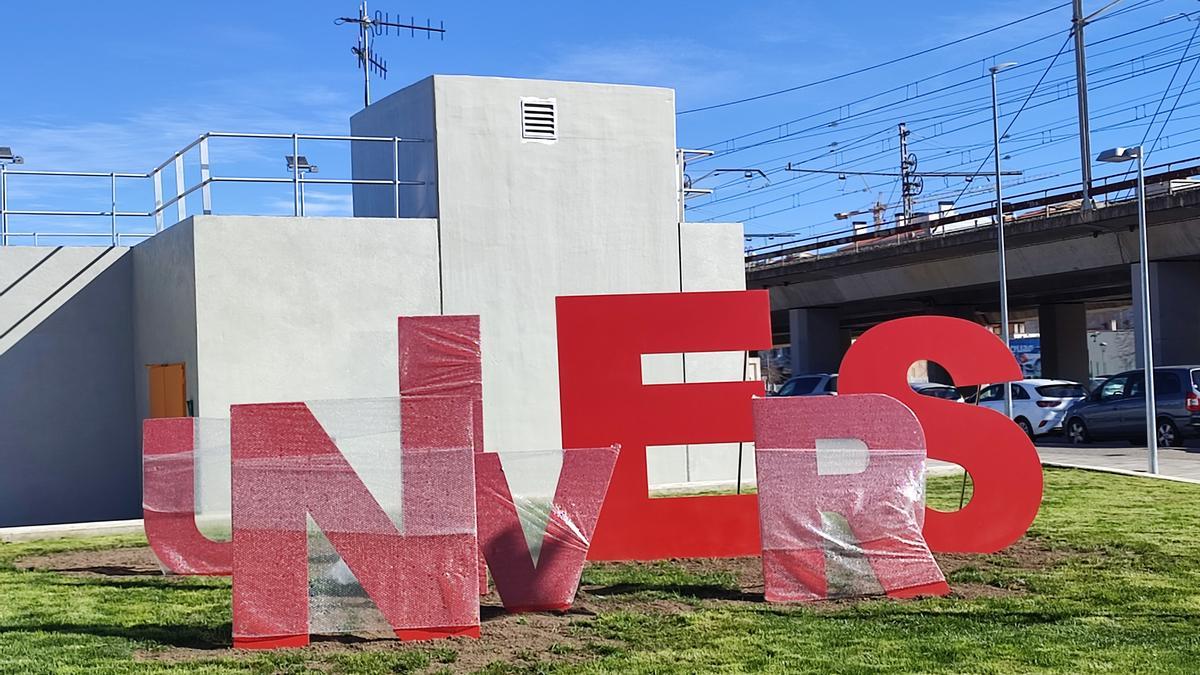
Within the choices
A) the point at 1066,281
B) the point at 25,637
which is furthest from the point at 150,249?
the point at 1066,281

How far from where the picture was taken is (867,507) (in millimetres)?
10250

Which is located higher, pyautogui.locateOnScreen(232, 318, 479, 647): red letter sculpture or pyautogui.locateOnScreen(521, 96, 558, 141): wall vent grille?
pyautogui.locateOnScreen(521, 96, 558, 141): wall vent grille

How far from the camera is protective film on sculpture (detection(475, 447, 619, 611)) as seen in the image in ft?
32.2

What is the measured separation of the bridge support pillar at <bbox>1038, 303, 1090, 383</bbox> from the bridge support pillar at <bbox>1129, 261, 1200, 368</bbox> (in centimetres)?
1434

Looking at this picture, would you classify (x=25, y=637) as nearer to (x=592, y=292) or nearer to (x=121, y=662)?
(x=121, y=662)

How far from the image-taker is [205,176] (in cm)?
1716

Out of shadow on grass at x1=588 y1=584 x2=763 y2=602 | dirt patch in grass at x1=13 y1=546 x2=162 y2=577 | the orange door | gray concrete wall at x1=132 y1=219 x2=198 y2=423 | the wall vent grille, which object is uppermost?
the wall vent grille

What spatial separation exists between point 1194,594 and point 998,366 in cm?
240

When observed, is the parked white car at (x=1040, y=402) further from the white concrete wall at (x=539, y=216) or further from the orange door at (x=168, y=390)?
the orange door at (x=168, y=390)

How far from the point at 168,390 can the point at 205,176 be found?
9.78ft

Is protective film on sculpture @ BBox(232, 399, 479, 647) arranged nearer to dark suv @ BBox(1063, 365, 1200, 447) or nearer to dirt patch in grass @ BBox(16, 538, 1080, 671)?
dirt patch in grass @ BBox(16, 538, 1080, 671)

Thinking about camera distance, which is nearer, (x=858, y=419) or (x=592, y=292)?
(x=858, y=419)

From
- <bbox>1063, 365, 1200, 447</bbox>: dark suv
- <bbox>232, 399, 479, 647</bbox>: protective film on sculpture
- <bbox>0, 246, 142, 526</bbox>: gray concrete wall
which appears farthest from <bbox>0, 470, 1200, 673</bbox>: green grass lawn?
<bbox>1063, 365, 1200, 447</bbox>: dark suv

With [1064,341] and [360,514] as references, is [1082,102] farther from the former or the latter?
[360,514]
